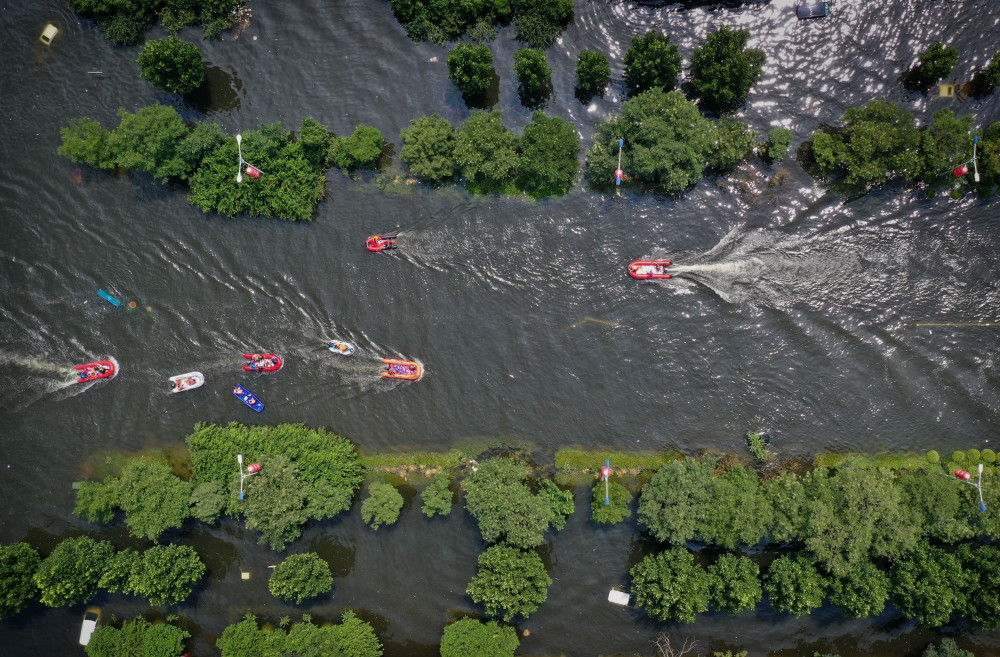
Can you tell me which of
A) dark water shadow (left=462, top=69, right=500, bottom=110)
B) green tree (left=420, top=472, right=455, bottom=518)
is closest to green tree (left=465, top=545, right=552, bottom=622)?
green tree (left=420, top=472, right=455, bottom=518)

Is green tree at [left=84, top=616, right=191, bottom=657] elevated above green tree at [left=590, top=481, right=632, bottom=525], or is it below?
below

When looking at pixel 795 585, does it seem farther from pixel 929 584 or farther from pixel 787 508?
pixel 929 584

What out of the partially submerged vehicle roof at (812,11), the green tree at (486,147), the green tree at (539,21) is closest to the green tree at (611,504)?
the green tree at (486,147)

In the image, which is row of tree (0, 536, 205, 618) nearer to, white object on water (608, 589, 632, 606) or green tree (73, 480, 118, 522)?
green tree (73, 480, 118, 522)

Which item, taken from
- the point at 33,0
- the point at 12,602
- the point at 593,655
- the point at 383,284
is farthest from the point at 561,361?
the point at 33,0

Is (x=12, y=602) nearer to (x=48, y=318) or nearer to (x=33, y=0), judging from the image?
(x=48, y=318)
